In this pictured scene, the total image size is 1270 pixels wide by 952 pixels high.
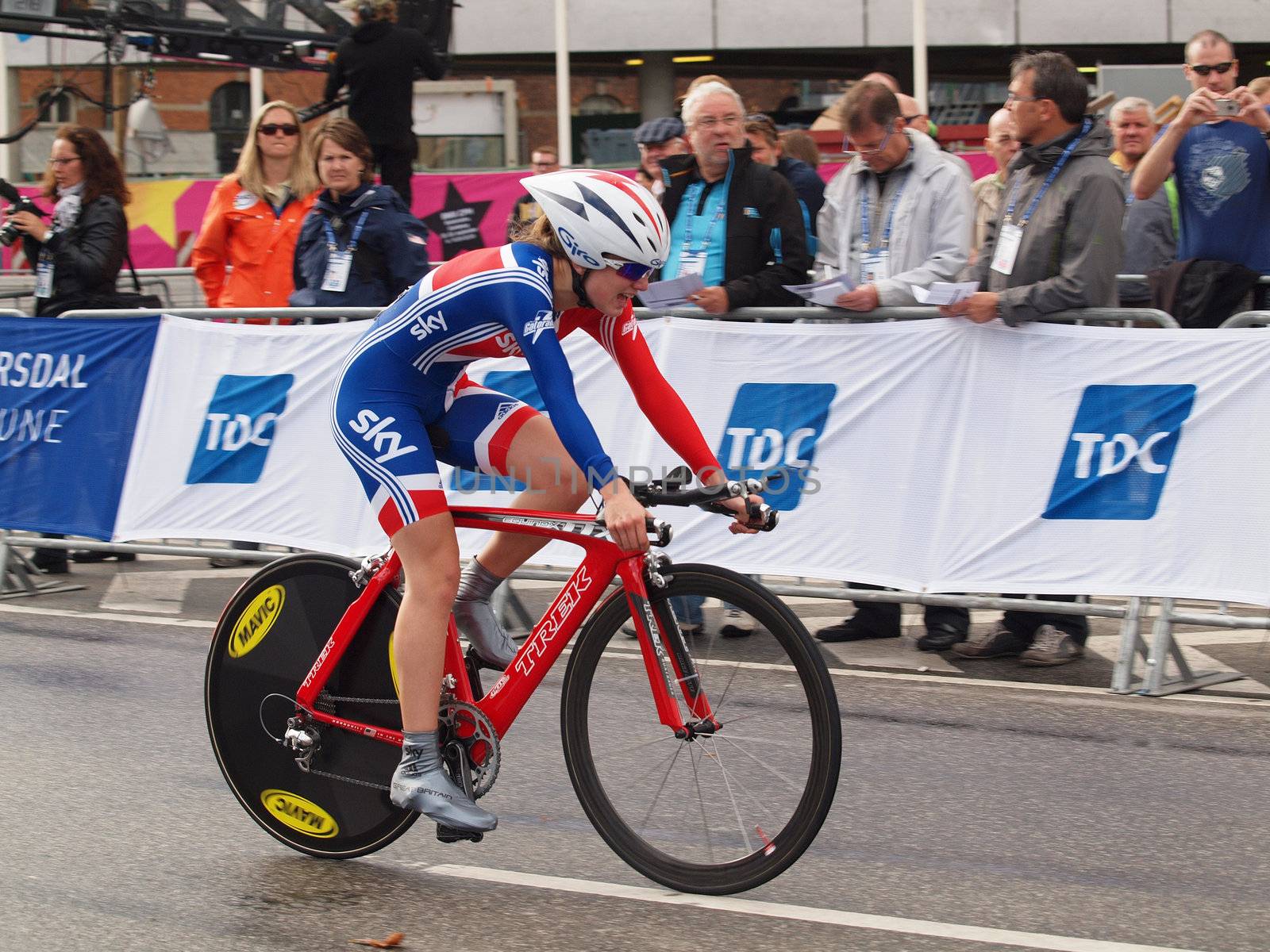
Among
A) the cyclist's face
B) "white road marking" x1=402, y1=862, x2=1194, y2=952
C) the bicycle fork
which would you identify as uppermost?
the cyclist's face

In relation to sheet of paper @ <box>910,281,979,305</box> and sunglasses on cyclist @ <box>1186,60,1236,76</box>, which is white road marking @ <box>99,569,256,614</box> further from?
sunglasses on cyclist @ <box>1186,60,1236,76</box>

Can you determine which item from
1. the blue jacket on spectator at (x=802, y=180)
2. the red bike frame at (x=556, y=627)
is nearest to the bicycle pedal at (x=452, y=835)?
the red bike frame at (x=556, y=627)

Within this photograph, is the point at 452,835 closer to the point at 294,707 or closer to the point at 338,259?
the point at 294,707

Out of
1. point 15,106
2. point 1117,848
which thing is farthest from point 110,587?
point 15,106

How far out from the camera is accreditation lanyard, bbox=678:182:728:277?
25.0ft

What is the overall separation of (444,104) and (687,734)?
19.4 meters

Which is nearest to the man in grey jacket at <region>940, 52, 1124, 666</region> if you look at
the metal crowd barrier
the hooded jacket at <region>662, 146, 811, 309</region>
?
the metal crowd barrier

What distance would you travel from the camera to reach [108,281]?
945cm

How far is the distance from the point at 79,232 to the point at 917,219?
4.99m

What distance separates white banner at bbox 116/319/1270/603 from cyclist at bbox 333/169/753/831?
127 cm

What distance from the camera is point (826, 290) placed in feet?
23.4

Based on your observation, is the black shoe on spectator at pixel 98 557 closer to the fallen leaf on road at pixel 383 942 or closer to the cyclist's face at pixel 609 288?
the fallen leaf on road at pixel 383 942

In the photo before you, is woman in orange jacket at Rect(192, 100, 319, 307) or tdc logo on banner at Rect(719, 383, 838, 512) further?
woman in orange jacket at Rect(192, 100, 319, 307)

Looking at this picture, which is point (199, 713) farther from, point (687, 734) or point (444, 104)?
point (444, 104)
